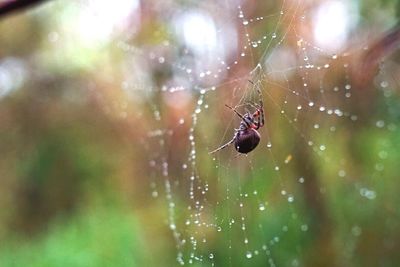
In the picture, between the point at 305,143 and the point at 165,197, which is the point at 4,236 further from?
the point at 305,143

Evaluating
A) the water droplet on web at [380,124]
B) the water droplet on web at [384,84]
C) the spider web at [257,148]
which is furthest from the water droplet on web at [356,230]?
the water droplet on web at [384,84]

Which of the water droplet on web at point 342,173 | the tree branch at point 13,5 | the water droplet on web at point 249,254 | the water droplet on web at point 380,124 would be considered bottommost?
the tree branch at point 13,5

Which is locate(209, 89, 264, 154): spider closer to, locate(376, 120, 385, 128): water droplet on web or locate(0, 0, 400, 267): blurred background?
locate(0, 0, 400, 267): blurred background

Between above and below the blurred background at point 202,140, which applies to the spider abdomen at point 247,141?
below

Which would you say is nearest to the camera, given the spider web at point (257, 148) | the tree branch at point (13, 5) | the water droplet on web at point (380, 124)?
the tree branch at point (13, 5)

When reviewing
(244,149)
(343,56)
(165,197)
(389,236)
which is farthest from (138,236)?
(244,149)

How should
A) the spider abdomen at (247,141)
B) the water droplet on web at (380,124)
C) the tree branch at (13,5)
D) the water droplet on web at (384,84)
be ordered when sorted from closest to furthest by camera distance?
the tree branch at (13,5)
the spider abdomen at (247,141)
the water droplet on web at (384,84)
the water droplet on web at (380,124)

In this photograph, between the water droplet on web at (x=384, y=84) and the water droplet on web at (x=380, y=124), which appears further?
the water droplet on web at (x=380, y=124)

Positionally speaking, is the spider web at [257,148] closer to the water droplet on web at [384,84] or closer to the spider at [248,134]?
the water droplet on web at [384,84]
